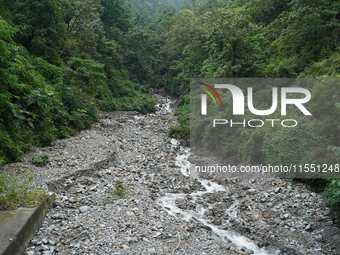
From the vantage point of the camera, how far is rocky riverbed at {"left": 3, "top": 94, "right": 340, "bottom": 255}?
5414 mm

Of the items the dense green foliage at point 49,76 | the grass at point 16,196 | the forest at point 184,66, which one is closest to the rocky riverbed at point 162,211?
the grass at point 16,196

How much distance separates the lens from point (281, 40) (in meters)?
15.4

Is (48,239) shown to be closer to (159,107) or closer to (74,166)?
(74,166)

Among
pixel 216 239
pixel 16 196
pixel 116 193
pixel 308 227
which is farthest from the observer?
pixel 116 193

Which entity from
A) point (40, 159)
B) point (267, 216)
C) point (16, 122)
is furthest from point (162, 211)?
point (16, 122)

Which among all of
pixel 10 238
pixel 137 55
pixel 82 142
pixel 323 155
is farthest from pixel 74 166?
pixel 137 55

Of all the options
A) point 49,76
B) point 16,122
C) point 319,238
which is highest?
point 49,76

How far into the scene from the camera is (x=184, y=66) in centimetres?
2823

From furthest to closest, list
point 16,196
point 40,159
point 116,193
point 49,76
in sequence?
point 49,76
point 40,159
point 116,193
point 16,196

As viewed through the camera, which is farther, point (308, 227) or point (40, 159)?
point (40, 159)

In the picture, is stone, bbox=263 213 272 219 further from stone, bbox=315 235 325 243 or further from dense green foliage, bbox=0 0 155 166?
dense green foliage, bbox=0 0 155 166

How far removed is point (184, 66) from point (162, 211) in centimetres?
2344

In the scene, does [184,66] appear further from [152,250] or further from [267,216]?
[152,250]

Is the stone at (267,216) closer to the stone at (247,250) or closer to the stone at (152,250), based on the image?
the stone at (247,250)
